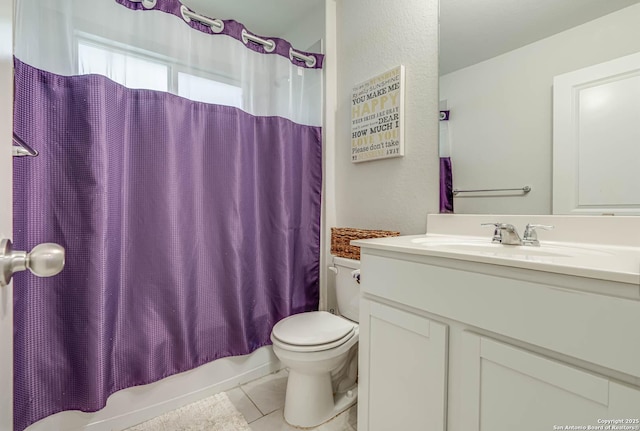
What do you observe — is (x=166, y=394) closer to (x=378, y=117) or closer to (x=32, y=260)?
(x=32, y=260)

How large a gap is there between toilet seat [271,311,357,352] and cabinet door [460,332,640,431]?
593mm

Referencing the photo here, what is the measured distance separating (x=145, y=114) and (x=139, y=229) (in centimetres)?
52

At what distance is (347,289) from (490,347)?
2.92 ft

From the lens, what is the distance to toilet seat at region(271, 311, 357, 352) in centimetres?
123

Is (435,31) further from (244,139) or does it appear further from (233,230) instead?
(233,230)

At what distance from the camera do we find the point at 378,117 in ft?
5.12

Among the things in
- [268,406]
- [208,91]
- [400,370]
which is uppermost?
[208,91]

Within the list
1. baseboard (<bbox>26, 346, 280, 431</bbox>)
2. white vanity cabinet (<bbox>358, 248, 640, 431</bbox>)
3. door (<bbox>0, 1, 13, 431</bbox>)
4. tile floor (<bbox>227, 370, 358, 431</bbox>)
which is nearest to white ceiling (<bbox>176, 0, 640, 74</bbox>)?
white vanity cabinet (<bbox>358, 248, 640, 431</bbox>)

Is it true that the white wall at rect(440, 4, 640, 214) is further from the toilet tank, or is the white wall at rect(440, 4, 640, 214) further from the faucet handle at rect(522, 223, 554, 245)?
the toilet tank

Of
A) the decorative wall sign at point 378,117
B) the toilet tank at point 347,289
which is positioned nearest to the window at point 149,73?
the decorative wall sign at point 378,117

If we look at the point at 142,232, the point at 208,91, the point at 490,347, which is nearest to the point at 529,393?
the point at 490,347

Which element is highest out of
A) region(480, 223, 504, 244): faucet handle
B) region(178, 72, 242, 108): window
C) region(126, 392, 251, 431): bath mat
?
region(178, 72, 242, 108): window

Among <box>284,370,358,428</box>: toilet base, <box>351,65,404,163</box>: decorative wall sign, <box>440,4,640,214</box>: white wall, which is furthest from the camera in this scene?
<box>351,65,404,163</box>: decorative wall sign

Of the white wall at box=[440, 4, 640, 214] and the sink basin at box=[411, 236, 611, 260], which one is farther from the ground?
the white wall at box=[440, 4, 640, 214]
